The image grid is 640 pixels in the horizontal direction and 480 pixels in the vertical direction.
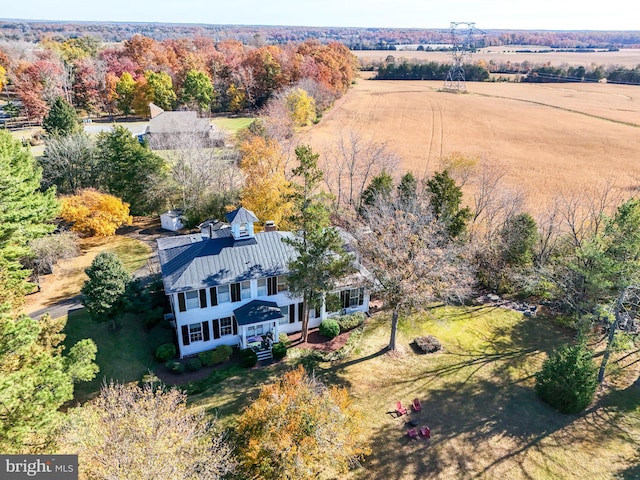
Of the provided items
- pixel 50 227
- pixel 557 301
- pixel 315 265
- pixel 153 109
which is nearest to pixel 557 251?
pixel 557 301

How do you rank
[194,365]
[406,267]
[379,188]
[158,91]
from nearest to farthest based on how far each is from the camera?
1. [406,267]
2. [194,365]
3. [379,188]
4. [158,91]

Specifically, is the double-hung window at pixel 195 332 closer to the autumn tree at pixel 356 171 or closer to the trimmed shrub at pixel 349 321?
the trimmed shrub at pixel 349 321

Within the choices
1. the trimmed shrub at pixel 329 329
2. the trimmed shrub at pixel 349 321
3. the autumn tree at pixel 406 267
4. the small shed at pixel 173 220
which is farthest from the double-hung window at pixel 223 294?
the small shed at pixel 173 220

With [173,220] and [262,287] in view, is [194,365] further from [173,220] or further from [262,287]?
[173,220]

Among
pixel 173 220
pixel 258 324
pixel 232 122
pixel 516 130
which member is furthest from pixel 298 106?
pixel 258 324

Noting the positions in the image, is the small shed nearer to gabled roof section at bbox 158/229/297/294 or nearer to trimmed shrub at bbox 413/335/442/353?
gabled roof section at bbox 158/229/297/294

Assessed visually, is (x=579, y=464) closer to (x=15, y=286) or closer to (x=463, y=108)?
(x=15, y=286)

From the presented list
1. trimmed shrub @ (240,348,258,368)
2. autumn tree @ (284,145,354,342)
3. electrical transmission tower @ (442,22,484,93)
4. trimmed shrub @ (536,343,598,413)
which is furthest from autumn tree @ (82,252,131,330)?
electrical transmission tower @ (442,22,484,93)
